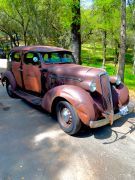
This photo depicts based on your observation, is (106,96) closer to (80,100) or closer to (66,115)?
(80,100)

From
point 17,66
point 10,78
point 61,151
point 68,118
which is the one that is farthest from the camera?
point 10,78

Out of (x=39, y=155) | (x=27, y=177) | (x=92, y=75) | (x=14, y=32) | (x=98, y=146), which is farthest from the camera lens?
(x=14, y=32)

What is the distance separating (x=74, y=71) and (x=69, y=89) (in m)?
0.58

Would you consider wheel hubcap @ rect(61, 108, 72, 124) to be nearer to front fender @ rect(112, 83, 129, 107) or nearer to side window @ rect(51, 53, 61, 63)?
front fender @ rect(112, 83, 129, 107)

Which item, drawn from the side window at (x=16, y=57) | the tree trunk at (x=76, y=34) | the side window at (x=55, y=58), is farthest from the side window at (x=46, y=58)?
the tree trunk at (x=76, y=34)

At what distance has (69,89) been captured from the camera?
520cm

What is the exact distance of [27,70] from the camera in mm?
6973

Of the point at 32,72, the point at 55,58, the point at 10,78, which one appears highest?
the point at 55,58

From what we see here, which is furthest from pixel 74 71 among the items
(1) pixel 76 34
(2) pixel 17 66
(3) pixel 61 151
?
(1) pixel 76 34

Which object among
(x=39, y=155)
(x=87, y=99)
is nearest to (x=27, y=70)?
(x=87, y=99)

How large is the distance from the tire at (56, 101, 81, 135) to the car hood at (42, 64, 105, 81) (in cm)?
71

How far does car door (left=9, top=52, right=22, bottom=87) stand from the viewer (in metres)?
7.44

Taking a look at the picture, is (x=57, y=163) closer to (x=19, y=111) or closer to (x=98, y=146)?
(x=98, y=146)

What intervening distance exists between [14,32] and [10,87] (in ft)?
68.9
